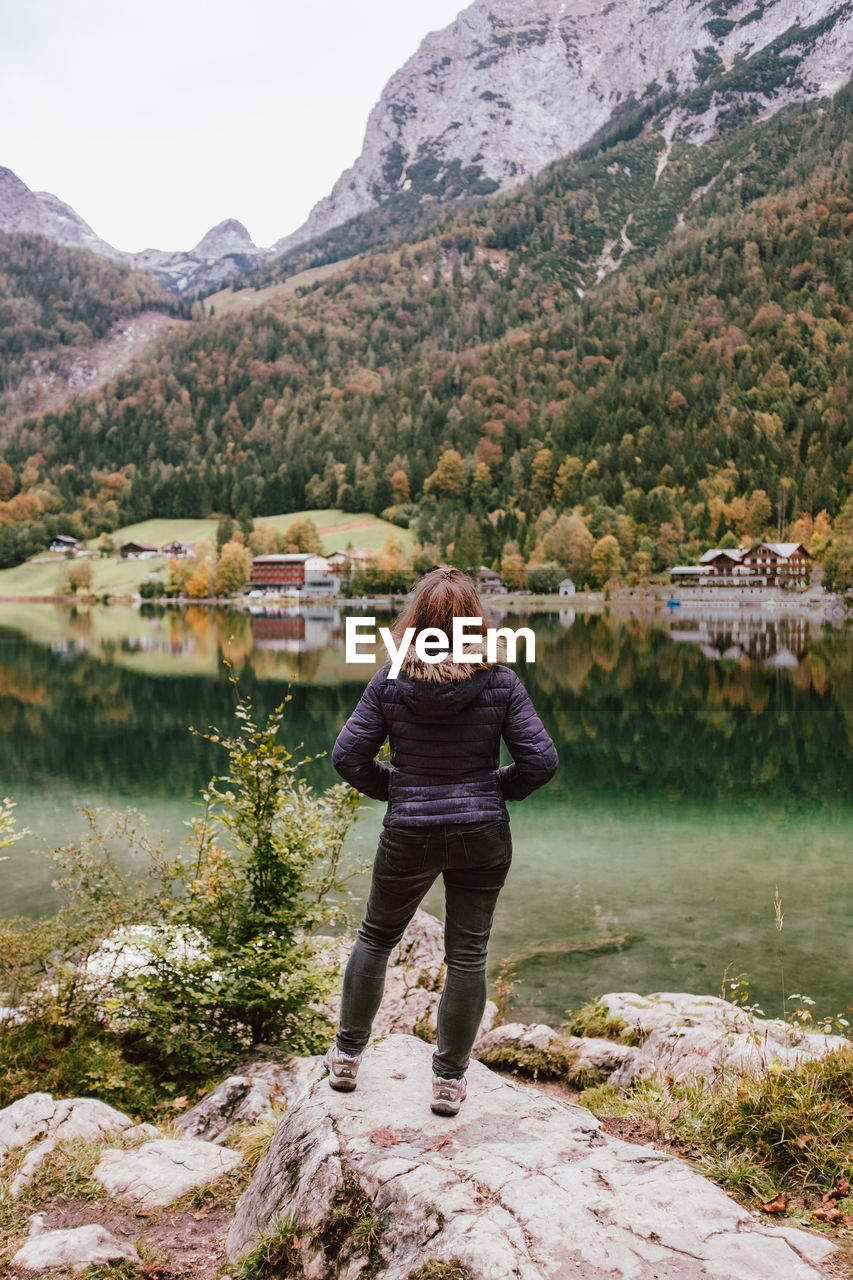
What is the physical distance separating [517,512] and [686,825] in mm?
134375

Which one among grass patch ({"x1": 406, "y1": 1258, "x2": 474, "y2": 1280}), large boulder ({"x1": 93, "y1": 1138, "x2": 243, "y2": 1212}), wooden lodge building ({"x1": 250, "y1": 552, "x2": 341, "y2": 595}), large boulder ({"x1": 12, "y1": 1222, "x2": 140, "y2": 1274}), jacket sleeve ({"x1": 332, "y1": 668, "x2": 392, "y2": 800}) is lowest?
large boulder ({"x1": 93, "y1": 1138, "x2": 243, "y2": 1212})

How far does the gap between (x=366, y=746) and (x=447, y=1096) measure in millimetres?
1758

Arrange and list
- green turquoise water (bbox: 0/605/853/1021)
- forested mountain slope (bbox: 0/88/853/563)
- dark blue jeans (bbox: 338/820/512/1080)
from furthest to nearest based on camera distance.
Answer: forested mountain slope (bbox: 0/88/853/563), green turquoise water (bbox: 0/605/853/1021), dark blue jeans (bbox: 338/820/512/1080)

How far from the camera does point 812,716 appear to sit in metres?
37.1

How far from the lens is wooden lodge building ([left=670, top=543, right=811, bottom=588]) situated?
413ft

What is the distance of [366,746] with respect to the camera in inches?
173

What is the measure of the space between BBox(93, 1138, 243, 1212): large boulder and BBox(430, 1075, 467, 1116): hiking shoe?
1486mm

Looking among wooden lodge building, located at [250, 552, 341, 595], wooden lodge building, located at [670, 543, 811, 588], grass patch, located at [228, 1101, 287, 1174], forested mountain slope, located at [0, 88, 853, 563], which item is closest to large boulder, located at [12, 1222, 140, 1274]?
grass patch, located at [228, 1101, 287, 1174]

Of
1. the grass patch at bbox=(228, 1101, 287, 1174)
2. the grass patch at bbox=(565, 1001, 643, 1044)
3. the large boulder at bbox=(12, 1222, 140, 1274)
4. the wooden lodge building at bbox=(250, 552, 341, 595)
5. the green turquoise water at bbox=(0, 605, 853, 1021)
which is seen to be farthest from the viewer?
the wooden lodge building at bbox=(250, 552, 341, 595)

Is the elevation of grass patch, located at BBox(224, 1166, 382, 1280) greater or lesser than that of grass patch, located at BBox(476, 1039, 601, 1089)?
greater

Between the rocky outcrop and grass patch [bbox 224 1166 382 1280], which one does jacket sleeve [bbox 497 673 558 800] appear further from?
the rocky outcrop

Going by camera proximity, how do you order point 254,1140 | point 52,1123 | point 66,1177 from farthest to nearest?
point 52,1123 → point 254,1140 → point 66,1177

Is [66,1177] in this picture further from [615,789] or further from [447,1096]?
[615,789]

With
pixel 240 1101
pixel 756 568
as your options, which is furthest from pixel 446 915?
pixel 756 568
